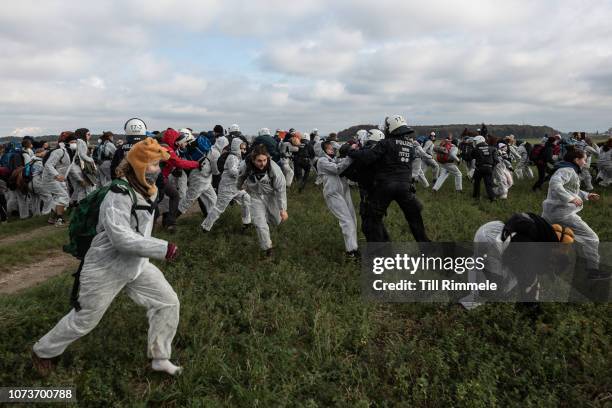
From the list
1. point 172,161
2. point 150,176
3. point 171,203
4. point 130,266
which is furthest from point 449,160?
point 130,266

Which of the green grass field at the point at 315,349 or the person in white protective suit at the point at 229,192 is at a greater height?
the person in white protective suit at the point at 229,192

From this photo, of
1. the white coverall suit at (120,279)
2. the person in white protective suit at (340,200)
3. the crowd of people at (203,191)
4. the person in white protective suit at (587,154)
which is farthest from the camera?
the person in white protective suit at (587,154)

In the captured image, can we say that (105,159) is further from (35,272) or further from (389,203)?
(389,203)

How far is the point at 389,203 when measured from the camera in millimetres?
6664

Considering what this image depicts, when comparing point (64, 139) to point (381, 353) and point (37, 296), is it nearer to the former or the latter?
point (37, 296)

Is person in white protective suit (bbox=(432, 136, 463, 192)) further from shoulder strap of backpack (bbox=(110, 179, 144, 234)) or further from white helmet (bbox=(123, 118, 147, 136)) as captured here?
shoulder strap of backpack (bbox=(110, 179, 144, 234))

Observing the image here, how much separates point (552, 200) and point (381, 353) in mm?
3992

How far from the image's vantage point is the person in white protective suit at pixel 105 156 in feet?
35.1

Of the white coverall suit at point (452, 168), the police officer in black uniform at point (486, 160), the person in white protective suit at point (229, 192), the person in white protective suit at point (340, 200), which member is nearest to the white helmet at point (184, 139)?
the person in white protective suit at point (229, 192)

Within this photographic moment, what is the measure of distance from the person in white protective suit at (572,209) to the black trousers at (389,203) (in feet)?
6.61

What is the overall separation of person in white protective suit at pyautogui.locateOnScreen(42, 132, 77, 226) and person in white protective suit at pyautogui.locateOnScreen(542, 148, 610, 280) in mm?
10988

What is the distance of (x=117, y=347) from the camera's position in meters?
4.29

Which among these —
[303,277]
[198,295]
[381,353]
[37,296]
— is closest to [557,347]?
[381,353]

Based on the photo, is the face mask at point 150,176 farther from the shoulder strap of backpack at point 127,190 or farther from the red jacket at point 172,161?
the red jacket at point 172,161
